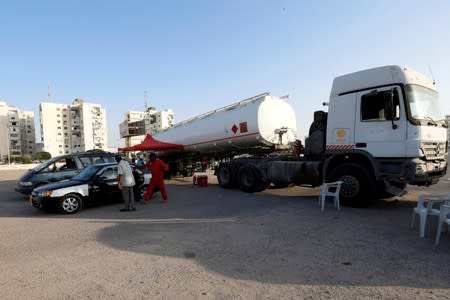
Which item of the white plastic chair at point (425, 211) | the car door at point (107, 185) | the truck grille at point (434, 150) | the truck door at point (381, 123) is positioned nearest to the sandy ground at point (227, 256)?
the white plastic chair at point (425, 211)

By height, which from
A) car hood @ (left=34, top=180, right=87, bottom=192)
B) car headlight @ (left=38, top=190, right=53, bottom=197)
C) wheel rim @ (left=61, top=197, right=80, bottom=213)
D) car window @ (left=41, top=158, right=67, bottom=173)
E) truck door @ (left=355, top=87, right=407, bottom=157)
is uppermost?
truck door @ (left=355, top=87, right=407, bottom=157)

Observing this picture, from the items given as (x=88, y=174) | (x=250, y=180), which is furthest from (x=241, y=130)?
(x=88, y=174)

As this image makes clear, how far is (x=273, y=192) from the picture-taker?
10023 mm

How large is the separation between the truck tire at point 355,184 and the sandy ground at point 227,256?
263mm

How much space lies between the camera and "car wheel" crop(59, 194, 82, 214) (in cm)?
731

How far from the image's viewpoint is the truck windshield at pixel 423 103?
6.19m

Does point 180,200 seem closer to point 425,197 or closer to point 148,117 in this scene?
point 425,197

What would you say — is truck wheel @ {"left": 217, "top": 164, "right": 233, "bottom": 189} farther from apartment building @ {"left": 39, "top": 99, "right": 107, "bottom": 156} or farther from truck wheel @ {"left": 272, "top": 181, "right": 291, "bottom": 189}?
apartment building @ {"left": 39, "top": 99, "right": 107, "bottom": 156}

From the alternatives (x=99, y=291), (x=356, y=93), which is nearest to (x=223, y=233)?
(x=99, y=291)

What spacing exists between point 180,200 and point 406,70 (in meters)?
7.13

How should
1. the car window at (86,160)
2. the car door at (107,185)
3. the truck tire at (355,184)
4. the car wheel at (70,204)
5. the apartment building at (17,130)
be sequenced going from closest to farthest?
the truck tire at (355,184)
the car wheel at (70,204)
the car door at (107,185)
the car window at (86,160)
the apartment building at (17,130)

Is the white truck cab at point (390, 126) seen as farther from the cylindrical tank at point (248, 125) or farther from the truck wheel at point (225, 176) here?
the truck wheel at point (225, 176)

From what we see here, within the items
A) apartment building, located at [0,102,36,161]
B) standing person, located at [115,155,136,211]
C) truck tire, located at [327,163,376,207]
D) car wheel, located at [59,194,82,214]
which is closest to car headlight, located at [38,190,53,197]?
car wheel, located at [59,194,82,214]

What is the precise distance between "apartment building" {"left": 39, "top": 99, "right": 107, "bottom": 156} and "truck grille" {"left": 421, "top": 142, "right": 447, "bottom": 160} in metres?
99.5
